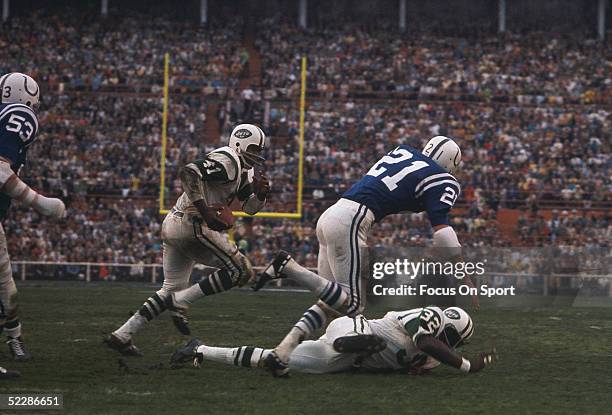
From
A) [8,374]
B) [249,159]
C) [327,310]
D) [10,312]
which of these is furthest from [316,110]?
[8,374]

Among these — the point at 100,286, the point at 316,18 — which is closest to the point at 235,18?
the point at 316,18

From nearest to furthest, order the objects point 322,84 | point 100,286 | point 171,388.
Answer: point 171,388 < point 100,286 < point 322,84

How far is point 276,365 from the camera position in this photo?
22.3 feet

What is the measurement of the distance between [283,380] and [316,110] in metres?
21.9

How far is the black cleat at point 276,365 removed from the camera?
22.3 feet

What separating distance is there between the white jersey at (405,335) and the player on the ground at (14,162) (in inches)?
91.0

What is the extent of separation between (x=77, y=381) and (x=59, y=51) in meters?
25.7

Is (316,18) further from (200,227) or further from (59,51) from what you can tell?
(200,227)

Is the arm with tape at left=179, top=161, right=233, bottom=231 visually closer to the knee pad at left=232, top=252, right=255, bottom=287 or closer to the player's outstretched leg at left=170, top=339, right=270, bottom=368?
the knee pad at left=232, top=252, right=255, bottom=287

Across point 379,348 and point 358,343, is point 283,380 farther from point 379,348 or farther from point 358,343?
point 379,348

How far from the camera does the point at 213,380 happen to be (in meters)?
6.71

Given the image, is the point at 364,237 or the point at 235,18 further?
the point at 235,18

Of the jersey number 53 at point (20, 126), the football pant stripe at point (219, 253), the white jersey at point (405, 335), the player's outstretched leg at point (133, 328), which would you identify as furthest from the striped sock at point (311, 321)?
the jersey number 53 at point (20, 126)

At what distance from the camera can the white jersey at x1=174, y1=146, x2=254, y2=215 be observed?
25.2 feet
